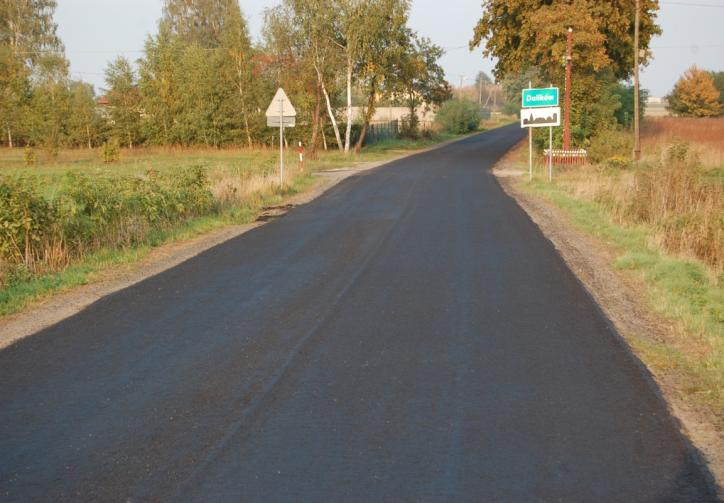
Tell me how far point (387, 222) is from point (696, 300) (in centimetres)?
810

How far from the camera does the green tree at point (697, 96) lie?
82688 mm

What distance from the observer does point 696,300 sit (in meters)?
9.30

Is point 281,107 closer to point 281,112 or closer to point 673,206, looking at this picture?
point 281,112

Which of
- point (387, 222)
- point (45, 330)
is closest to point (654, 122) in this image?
point (387, 222)

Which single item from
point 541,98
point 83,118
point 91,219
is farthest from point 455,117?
point 91,219

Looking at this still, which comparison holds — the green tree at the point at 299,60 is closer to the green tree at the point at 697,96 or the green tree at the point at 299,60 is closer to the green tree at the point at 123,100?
the green tree at the point at 123,100

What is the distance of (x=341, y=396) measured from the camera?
597 cm

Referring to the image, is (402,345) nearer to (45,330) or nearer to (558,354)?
(558,354)

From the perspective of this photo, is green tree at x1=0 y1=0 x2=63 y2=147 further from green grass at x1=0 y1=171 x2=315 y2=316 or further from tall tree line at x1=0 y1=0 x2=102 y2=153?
green grass at x1=0 y1=171 x2=315 y2=316

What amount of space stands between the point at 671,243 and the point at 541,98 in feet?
43.4

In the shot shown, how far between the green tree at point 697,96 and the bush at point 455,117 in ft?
78.3

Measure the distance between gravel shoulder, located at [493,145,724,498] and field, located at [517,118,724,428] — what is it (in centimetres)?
10

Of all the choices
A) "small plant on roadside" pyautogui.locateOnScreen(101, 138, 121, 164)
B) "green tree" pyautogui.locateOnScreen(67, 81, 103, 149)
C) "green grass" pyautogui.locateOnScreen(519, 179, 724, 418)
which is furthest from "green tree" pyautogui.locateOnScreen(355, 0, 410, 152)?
"green grass" pyautogui.locateOnScreen(519, 179, 724, 418)

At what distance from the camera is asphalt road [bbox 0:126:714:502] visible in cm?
456
